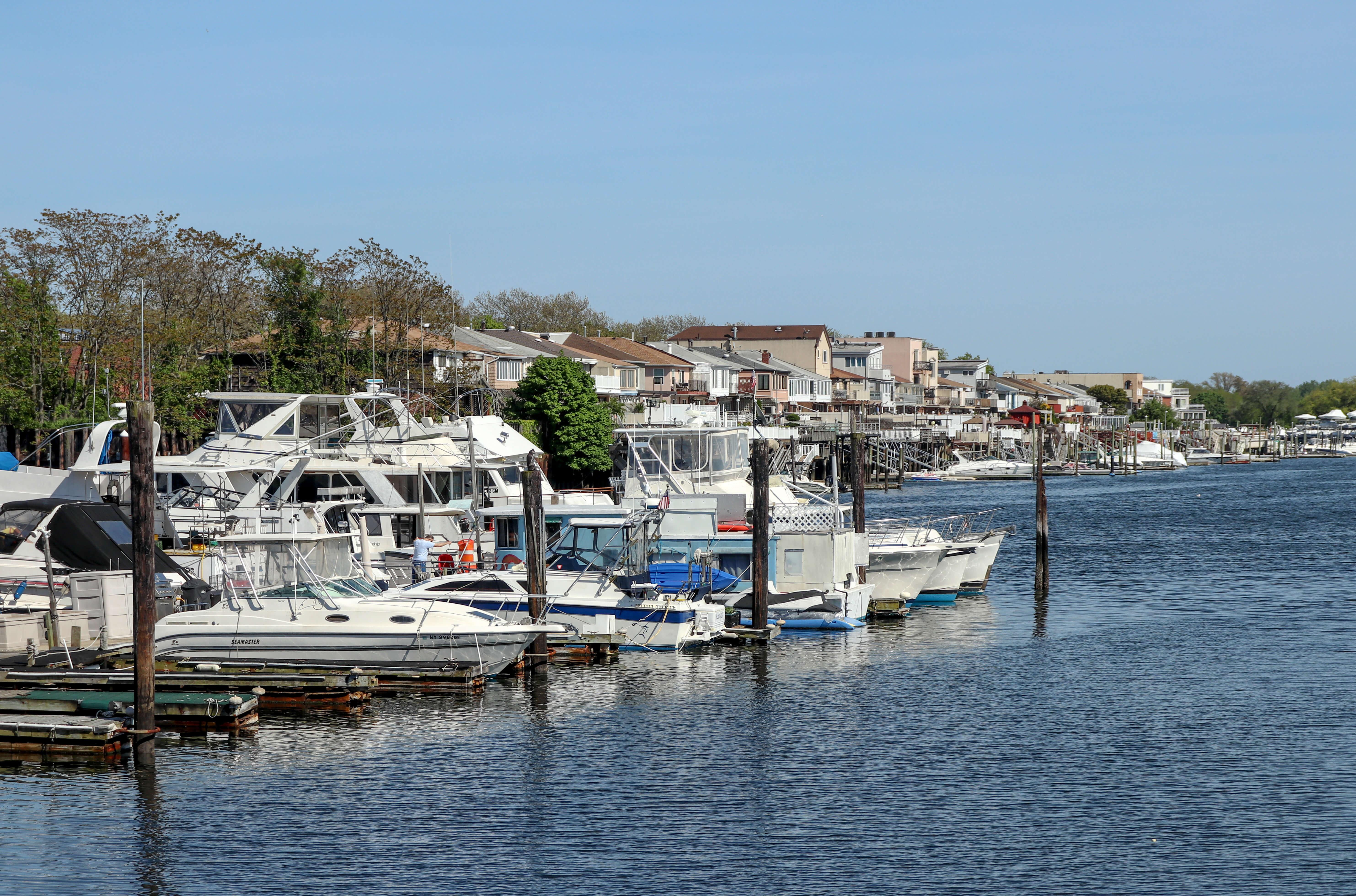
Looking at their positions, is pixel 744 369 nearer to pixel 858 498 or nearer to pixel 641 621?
pixel 858 498

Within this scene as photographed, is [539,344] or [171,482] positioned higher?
[539,344]

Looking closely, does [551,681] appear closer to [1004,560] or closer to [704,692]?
[704,692]

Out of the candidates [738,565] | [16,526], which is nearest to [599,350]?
[738,565]

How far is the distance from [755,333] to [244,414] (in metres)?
115

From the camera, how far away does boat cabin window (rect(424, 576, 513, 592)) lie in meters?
31.5

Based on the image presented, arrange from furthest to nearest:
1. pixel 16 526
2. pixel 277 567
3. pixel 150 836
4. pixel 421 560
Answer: pixel 421 560 → pixel 16 526 → pixel 277 567 → pixel 150 836

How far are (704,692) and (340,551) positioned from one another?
313 inches

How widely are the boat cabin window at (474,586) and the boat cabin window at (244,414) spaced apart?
14563mm

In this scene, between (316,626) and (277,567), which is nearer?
(316,626)

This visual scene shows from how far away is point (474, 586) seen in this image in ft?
104

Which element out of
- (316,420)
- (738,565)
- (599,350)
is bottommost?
(738,565)

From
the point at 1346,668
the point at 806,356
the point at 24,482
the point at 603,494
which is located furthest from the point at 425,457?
the point at 806,356

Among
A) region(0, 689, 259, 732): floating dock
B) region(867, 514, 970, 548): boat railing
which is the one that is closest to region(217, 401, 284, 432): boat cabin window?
region(867, 514, 970, 548): boat railing

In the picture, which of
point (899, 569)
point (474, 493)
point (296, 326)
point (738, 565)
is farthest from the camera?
point (296, 326)
